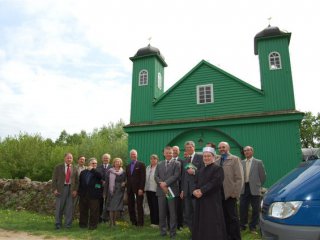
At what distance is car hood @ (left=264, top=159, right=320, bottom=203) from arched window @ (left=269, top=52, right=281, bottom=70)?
1071 centimetres

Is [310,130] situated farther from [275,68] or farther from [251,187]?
[251,187]

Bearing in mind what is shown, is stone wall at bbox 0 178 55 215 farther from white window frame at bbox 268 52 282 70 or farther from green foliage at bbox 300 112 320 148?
green foliage at bbox 300 112 320 148

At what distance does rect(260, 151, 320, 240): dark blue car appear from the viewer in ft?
11.2

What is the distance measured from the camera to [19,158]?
62.6 feet

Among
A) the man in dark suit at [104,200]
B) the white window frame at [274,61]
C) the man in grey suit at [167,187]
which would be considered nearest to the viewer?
the man in grey suit at [167,187]

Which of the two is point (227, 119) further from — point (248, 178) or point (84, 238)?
point (84, 238)

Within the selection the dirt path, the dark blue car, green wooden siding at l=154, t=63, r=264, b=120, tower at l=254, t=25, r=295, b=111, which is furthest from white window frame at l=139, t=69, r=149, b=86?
the dark blue car

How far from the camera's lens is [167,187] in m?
7.02

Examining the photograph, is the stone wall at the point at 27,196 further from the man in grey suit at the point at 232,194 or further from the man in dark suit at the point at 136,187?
the man in grey suit at the point at 232,194

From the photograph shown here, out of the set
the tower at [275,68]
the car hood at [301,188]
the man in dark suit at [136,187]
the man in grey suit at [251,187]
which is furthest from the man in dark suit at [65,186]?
the tower at [275,68]

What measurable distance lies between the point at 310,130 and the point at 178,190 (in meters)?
38.0

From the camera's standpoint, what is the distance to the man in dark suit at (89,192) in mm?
8047

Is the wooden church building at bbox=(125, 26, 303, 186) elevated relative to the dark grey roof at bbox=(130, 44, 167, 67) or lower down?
lower down

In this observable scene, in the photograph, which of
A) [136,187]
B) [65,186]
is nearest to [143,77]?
[65,186]
